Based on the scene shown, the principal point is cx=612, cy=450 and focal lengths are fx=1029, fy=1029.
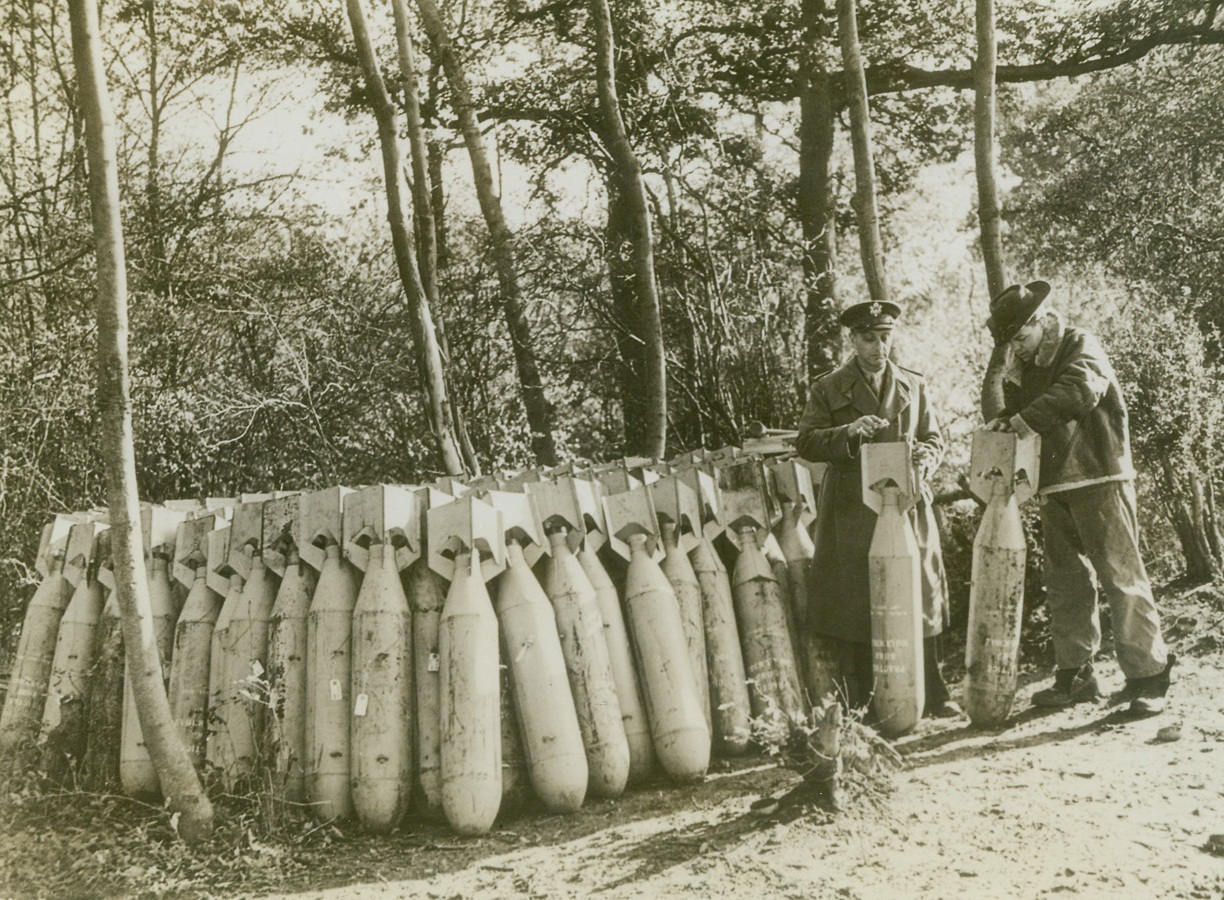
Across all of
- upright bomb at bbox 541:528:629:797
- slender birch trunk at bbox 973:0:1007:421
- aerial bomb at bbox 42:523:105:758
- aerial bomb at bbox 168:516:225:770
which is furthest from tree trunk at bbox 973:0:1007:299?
aerial bomb at bbox 42:523:105:758

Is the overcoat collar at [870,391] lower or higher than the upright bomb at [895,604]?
higher

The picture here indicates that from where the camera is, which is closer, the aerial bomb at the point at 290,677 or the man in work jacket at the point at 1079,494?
the aerial bomb at the point at 290,677

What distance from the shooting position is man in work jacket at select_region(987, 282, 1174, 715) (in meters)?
4.43

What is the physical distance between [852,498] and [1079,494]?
1.00 metres

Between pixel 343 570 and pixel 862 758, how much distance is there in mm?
2122

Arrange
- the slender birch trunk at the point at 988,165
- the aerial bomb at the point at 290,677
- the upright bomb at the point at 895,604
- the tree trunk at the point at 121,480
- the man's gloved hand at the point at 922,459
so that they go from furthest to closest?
the slender birch trunk at the point at 988,165
the man's gloved hand at the point at 922,459
the upright bomb at the point at 895,604
the aerial bomb at the point at 290,677
the tree trunk at the point at 121,480

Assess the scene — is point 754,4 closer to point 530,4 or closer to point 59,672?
point 530,4

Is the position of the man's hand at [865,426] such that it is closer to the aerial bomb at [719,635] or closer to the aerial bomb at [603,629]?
the aerial bomb at [719,635]

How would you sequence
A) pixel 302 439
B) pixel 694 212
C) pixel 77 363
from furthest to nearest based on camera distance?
pixel 694 212
pixel 302 439
pixel 77 363

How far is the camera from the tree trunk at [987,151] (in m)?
6.59

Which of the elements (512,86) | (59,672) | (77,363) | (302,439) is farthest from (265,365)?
(59,672)

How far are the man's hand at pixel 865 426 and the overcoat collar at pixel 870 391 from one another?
7.7 inches

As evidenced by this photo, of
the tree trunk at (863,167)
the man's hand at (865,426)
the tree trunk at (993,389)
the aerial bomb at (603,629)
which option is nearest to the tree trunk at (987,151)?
the tree trunk at (993,389)

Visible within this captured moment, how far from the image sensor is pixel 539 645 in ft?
12.9
